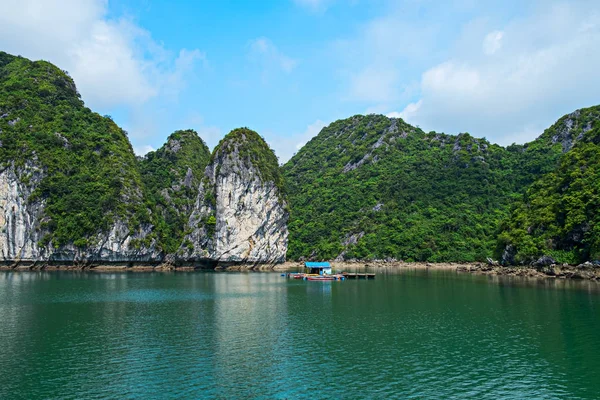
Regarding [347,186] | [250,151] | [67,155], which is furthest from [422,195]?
[67,155]

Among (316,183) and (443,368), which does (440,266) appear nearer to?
(316,183)

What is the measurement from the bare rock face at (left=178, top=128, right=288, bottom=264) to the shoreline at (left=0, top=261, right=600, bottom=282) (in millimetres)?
2954

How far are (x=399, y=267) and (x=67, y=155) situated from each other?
8584cm

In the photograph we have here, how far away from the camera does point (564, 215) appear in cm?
7456

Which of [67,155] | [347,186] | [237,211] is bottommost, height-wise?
[237,211]

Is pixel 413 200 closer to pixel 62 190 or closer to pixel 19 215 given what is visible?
pixel 62 190

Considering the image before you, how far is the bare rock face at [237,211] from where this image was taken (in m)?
104

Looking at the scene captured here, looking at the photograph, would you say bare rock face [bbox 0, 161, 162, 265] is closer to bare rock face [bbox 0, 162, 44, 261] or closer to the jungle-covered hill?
bare rock face [bbox 0, 162, 44, 261]

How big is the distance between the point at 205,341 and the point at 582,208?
6469 cm

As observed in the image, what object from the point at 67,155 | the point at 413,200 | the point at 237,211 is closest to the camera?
the point at 237,211

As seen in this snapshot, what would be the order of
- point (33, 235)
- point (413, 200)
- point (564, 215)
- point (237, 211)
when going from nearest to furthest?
1. point (564, 215)
2. point (33, 235)
3. point (237, 211)
4. point (413, 200)

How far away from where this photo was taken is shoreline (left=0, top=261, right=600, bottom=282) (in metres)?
69.5

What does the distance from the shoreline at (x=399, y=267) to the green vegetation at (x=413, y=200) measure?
4992 mm

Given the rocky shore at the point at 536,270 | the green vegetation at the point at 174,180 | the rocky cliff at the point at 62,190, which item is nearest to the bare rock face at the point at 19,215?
the rocky cliff at the point at 62,190
